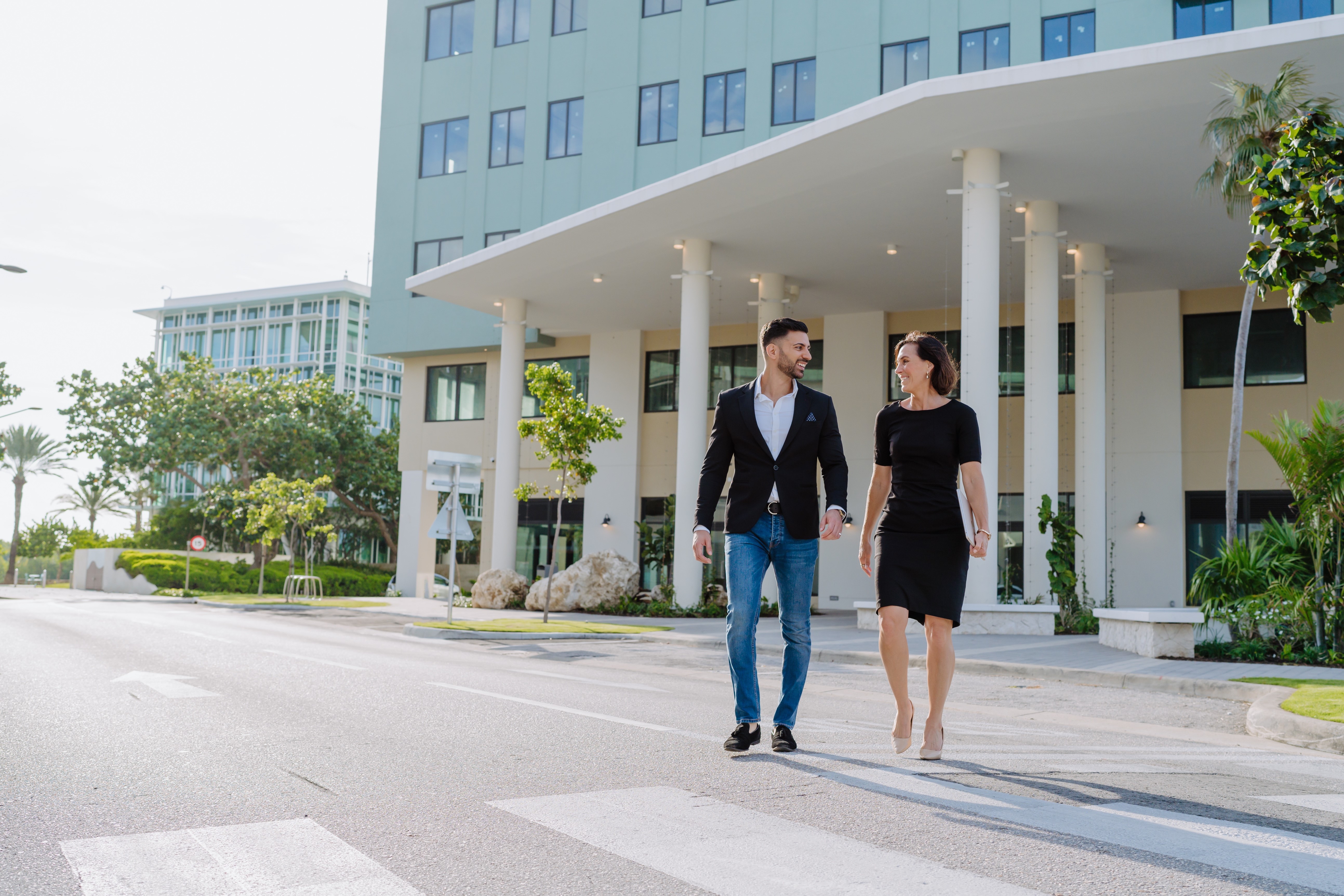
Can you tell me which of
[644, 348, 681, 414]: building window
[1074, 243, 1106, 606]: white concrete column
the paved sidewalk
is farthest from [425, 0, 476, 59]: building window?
[1074, 243, 1106, 606]: white concrete column

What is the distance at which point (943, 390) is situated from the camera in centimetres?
537

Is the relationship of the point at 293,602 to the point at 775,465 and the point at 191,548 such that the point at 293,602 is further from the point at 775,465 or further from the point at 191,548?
the point at 775,465

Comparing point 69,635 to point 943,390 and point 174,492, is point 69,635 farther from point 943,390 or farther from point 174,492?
point 174,492

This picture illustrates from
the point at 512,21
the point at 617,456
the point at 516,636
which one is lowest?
the point at 516,636

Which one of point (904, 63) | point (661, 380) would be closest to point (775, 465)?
point (904, 63)

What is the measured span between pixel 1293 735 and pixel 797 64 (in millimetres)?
23134

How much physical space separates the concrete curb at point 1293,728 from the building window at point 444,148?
2921cm

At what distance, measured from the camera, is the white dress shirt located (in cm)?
555

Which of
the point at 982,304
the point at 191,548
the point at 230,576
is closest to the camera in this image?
the point at 982,304

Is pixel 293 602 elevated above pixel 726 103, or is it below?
below

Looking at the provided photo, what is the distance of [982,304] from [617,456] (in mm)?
15789

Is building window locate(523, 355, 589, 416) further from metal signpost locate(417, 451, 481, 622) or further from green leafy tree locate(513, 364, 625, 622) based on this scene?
metal signpost locate(417, 451, 481, 622)

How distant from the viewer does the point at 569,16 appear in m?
31.6

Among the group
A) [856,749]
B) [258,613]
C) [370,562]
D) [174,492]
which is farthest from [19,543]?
[856,749]
